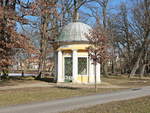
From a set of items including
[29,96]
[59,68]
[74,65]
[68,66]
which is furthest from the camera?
[68,66]

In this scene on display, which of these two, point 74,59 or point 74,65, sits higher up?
point 74,59

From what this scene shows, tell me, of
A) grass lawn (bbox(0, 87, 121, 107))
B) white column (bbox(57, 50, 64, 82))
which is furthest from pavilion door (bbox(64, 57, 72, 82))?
grass lawn (bbox(0, 87, 121, 107))

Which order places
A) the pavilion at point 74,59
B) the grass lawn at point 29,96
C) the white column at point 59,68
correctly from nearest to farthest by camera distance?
the grass lawn at point 29,96
the pavilion at point 74,59
the white column at point 59,68

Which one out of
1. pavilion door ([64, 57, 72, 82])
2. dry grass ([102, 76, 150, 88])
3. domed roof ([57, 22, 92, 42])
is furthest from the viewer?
pavilion door ([64, 57, 72, 82])

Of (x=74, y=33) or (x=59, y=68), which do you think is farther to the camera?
(x=74, y=33)

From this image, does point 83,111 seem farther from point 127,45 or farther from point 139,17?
point 127,45

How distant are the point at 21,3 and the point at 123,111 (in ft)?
56.1

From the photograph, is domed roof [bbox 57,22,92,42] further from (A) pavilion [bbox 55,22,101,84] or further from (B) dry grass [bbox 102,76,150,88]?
(B) dry grass [bbox 102,76,150,88]

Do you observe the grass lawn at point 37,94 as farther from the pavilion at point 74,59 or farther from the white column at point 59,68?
the white column at point 59,68

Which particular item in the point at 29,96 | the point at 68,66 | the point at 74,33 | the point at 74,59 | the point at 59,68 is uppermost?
the point at 74,33

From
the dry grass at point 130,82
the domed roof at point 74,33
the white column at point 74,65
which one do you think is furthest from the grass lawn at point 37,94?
the domed roof at point 74,33

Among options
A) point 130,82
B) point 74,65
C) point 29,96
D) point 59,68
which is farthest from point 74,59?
point 29,96

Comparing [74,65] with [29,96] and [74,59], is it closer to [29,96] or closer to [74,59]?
[74,59]

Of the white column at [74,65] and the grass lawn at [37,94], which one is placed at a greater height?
the white column at [74,65]
